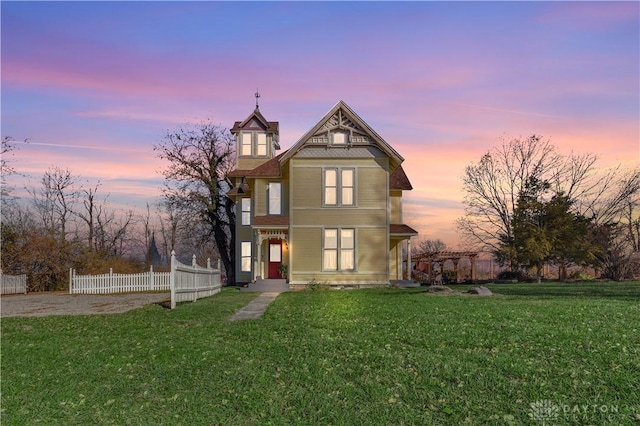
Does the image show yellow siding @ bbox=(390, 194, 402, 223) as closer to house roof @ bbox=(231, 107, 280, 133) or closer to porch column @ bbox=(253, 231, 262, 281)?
porch column @ bbox=(253, 231, 262, 281)

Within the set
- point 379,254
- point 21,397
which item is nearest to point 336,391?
point 21,397

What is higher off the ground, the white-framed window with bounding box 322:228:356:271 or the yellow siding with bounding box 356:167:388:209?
the yellow siding with bounding box 356:167:388:209

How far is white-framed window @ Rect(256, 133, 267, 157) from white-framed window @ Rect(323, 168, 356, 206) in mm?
9375

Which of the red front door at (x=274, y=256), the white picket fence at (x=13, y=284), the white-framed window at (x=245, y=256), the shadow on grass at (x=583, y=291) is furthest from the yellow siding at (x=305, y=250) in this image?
the white picket fence at (x=13, y=284)

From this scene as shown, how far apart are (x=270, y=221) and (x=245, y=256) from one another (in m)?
6.28

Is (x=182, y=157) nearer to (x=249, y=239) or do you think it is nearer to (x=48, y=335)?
(x=249, y=239)

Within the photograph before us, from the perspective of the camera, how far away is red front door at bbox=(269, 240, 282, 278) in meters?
31.5

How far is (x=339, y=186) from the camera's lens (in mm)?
28141

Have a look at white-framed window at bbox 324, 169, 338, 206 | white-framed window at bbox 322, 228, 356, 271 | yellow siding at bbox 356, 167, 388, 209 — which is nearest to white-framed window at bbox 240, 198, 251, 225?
white-framed window at bbox 324, 169, 338, 206

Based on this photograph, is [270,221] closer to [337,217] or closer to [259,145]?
[337,217]

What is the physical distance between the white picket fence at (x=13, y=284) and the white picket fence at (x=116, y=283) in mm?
3781

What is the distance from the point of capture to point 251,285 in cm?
2816

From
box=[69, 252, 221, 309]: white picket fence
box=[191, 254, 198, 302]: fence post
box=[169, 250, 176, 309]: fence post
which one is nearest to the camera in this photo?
box=[169, 250, 176, 309]: fence post

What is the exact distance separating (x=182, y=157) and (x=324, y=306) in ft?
95.6
